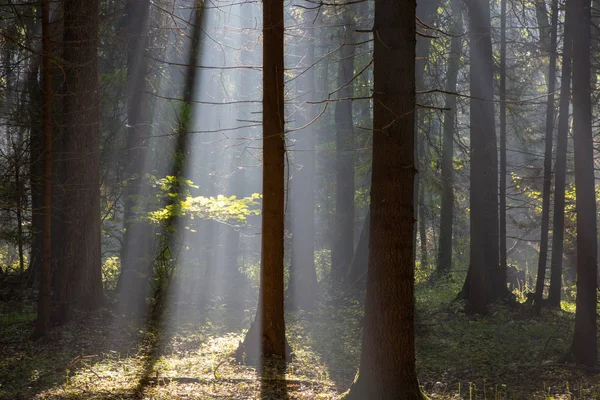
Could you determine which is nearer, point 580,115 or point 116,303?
point 580,115

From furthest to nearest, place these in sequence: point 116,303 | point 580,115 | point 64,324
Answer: point 116,303 < point 64,324 < point 580,115

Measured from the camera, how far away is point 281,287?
352 inches

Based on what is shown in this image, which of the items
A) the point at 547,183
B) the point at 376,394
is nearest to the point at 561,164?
the point at 547,183

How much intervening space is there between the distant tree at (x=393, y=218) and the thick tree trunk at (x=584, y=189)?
5022mm

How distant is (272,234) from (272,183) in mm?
835

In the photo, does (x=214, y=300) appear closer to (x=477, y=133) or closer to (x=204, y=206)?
(x=204, y=206)

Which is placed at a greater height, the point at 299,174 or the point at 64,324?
the point at 299,174

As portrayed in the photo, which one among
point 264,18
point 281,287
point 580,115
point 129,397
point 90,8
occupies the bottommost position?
point 129,397

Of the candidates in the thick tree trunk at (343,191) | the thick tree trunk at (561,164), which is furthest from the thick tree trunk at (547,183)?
the thick tree trunk at (343,191)

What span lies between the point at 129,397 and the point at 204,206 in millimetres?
6335

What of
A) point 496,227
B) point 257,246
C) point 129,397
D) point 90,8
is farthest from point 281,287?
point 257,246

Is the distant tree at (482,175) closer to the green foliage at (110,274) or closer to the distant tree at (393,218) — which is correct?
the distant tree at (393,218)

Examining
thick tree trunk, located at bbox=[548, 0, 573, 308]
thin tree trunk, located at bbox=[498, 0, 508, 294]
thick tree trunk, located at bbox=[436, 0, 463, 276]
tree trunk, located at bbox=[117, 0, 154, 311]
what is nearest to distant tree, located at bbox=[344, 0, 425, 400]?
thick tree trunk, located at bbox=[548, 0, 573, 308]

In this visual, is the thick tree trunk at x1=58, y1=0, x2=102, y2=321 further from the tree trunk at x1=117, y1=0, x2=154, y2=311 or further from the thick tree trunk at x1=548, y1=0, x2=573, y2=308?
the thick tree trunk at x1=548, y1=0, x2=573, y2=308
